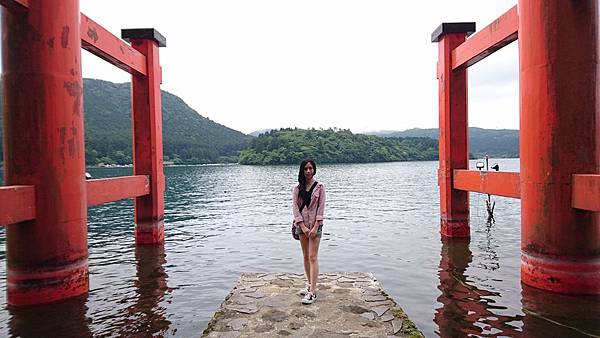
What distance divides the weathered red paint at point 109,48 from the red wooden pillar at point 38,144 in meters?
2.05

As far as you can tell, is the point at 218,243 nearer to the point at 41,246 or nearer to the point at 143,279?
the point at 143,279

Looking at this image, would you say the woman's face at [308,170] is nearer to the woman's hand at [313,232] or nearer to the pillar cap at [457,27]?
the woman's hand at [313,232]

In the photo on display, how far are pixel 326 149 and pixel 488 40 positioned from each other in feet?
341

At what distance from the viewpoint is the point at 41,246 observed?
7.38 m

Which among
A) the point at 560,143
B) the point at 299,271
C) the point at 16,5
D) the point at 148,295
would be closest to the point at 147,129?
the point at 148,295

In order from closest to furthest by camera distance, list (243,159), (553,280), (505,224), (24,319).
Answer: (24,319)
(553,280)
(505,224)
(243,159)

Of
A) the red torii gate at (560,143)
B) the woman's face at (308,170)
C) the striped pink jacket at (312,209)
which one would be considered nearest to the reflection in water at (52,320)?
the striped pink jacket at (312,209)

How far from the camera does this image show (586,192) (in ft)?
22.5

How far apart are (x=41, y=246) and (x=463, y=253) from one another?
10.4 meters

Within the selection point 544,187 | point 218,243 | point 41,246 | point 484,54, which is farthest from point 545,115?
point 218,243

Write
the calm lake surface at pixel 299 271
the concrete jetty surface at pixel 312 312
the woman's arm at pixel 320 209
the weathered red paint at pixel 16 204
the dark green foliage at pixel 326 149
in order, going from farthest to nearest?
the dark green foliage at pixel 326 149 → the calm lake surface at pixel 299 271 → the weathered red paint at pixel 16 204 → the woman's arm at pixel 320 209 → the concrete jetty surface at pixel 312 312

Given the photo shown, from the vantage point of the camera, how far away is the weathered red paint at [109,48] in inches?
380

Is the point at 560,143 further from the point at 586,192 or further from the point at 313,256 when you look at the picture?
the point at 313,256

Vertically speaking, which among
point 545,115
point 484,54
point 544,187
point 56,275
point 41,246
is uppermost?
point 484,54
